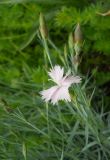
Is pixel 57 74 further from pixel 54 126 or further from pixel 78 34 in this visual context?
pixel 54 126

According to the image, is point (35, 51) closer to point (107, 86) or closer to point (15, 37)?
point (15, 37)

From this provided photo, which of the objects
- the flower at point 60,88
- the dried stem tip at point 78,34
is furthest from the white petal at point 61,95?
the dried stem tip at point 78,34

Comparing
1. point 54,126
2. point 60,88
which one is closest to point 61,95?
point 60,88

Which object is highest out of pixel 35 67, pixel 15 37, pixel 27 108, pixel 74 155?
pixel 15 37

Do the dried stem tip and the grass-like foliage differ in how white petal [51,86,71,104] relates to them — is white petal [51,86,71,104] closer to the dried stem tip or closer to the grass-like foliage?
the grass-like foliage

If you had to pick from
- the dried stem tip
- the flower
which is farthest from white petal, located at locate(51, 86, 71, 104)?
the dried stem tip

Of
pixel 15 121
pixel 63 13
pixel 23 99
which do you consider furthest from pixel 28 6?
pixel 15 121

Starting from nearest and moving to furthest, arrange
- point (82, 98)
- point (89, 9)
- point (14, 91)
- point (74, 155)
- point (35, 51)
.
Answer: point (82, 98) → point (74, 155) → point (89, 9) → point (14, 91) → point (35, 51)
